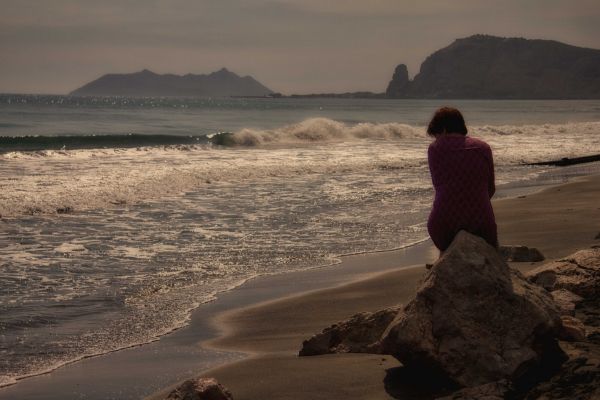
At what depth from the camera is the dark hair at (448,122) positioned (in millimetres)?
5262

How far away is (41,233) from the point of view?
11523 mm

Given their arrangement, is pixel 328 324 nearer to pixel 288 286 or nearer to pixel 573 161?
pixel 288 286

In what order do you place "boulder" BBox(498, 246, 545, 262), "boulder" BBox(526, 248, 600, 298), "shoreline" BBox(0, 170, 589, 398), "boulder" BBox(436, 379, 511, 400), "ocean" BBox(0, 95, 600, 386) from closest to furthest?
"boulder" BBox(436, 379, 511, 400), "boulder" BBox(526, 248, 600, 298), "shoreline" BBox(0, 170, 589, 398), "ocean" BBox(0, 95, 600, 386), "boulder" BBox(498, 246, 545, 262)

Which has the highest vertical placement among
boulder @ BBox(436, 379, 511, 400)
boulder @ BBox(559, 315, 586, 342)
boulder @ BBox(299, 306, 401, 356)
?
boulder @ BBox(559, 315, 586, 342)

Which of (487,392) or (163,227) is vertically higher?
(487,392)

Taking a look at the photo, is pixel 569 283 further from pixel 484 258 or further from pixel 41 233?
pixel 41 233

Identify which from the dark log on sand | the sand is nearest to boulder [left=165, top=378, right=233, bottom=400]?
the sand

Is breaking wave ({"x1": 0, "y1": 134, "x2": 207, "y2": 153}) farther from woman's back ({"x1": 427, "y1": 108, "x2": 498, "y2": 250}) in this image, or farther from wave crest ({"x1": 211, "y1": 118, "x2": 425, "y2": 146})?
woman's back ({"x1": 427, "y1": 108, "x2": 498, "y2": 250})

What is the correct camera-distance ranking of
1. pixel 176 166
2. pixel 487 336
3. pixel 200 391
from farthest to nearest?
pixel 176 166 → pixel 487 336 → pixel 200 391

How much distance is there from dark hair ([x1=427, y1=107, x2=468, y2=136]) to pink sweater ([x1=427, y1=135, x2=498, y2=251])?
2.1 inches

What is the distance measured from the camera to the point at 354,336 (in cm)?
552

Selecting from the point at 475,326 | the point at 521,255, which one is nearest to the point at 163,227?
the point at 521,255

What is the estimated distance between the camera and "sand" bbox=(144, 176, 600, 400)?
4.79 meters

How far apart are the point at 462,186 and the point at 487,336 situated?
1133 millimetres
